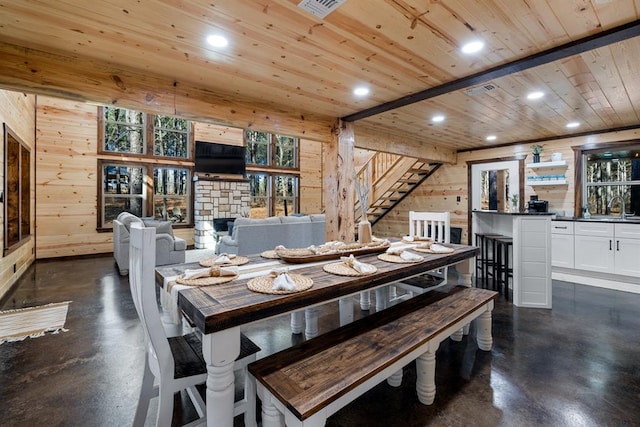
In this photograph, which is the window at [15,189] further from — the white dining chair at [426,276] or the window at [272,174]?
the white dining chair at [426,276]

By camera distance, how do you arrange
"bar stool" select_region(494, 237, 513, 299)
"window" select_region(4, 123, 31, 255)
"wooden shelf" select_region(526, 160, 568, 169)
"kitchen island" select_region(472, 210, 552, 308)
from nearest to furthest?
"kitchen island" select_region(472, 210, 552, 308)
"bar stool" select_region(494, 237, 513, 299)
"window" select_region(4, 123, 31, 255)
"wooden shelf" select_region(526, 160, 568, 169)

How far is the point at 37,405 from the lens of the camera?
1832 millimetres

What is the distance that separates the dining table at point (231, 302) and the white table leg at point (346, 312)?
4.16 ft

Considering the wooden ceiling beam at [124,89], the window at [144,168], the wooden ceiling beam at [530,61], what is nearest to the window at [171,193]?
the window at [144,168]

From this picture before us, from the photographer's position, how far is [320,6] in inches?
A: 73.8

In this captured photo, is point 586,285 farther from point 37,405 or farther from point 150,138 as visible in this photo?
point 150,138

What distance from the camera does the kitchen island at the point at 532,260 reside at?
3.55 metres

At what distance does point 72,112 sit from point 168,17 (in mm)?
6126

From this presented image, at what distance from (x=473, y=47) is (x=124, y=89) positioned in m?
3.08

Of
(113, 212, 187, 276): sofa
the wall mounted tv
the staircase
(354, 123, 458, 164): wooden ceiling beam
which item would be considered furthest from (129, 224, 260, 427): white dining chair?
the wall mounted tv

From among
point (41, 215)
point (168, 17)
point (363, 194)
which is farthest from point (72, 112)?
point (363, 194)

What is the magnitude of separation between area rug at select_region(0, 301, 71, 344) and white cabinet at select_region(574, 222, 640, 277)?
22.0ft

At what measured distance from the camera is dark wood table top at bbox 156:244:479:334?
4.06 ft

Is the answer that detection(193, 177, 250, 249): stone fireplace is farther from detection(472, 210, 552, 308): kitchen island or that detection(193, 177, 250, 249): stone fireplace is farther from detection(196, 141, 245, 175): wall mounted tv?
detection(472, 210, 552, 308): kitchen island
